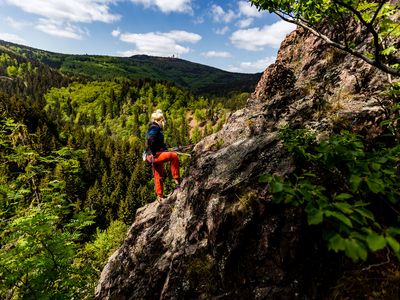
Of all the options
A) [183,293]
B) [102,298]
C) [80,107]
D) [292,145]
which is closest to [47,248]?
[102,298]

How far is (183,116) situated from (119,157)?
7001 cm

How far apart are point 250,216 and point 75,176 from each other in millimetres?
8721

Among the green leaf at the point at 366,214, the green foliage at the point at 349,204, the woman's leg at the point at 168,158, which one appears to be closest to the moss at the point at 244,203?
the green foliage at the point at 349,204

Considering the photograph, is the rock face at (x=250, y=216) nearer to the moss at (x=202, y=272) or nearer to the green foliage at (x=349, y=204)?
the moss at (x=202, y=272)

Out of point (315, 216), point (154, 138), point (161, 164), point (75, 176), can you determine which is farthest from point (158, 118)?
point (315, 216)

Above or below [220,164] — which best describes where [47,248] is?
below

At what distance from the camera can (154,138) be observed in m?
10.7

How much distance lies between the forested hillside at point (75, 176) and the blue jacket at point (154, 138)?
244cm

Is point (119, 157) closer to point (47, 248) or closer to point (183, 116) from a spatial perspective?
point (183, 116)

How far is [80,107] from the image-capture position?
637 feet

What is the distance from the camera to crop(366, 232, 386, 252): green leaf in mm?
2260

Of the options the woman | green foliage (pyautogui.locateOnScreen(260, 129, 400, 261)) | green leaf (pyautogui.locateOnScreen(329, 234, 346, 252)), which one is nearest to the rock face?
the woman

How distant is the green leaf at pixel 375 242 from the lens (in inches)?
89.0

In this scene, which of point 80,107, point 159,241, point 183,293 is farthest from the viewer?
point 80,107
